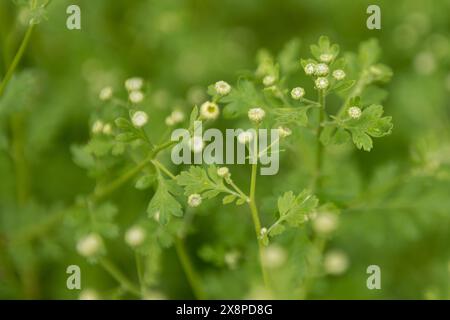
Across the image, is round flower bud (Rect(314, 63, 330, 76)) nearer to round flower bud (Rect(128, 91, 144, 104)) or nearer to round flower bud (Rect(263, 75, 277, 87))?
Result: round flower bud (Rect(263, 75, 277, 87))

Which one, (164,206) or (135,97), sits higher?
(135,97)

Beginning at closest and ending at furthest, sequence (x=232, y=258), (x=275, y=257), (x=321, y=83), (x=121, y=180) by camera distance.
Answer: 1. (x=321, y=83)
2. (x=121, y=180)
3. (x=275, y=257)
4. (x=232, y=258)

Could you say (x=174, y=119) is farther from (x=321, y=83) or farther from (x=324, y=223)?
(x=324, y=223)

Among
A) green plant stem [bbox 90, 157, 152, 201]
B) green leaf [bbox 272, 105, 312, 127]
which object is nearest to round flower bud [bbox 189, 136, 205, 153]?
green plant stem [bbox 90, 157, 152, 201]

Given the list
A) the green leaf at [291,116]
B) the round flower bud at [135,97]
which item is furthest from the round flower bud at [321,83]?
the round flower bud at [135,97]

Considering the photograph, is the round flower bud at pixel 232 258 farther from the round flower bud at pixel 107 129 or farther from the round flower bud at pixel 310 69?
the round flower bud at pixel 310 69

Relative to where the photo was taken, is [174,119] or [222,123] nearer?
[174,119]

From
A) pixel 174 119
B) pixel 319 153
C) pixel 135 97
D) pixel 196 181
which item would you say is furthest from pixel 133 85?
pixel 319 153
